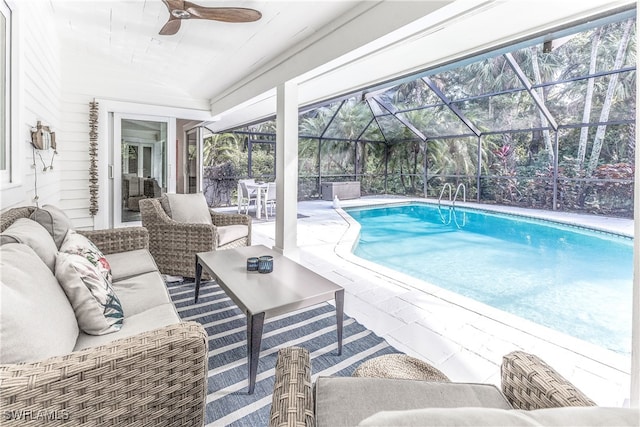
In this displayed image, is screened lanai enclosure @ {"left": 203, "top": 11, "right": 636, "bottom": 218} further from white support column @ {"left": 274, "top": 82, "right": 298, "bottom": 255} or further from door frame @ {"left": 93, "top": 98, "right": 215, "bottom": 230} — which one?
door frame @ {"left": 93, "top": 98, "right": 215, "bottom": 230}

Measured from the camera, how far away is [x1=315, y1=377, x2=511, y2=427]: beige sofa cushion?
0.95 m

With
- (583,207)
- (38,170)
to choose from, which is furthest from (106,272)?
(583,207)

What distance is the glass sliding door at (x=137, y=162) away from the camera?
585cm

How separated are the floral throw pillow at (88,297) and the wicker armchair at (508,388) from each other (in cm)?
89

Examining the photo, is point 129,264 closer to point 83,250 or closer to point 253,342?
point 83,250

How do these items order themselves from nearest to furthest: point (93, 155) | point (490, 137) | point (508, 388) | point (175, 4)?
point (508, 388), point (175, 4), point (93, 155), point (490, 137)

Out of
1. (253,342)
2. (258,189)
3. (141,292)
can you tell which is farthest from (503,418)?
(258,189)

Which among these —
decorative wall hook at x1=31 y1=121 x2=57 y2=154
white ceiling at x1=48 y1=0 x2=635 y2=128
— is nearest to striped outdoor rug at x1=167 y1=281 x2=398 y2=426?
decorative wall hook at x1=31 y1=121 x2=57 y2=154

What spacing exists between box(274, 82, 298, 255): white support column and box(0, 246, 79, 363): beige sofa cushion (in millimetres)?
3014

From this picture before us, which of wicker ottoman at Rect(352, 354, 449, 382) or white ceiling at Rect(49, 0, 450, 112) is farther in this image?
white ceiling at Rect(49, 0, 450, 112)

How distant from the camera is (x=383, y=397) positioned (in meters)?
1.02

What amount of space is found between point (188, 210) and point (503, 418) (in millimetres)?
3901

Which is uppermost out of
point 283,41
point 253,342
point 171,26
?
point 283,41

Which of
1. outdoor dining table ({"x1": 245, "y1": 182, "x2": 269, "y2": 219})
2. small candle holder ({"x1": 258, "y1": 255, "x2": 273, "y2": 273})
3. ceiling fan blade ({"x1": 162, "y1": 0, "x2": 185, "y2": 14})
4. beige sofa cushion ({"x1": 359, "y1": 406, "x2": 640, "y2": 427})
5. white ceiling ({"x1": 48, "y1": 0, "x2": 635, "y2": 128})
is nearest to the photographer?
beige sofa cushion ({"x1": 359, "y1": 406, "x2": 640, "y2": 427})
